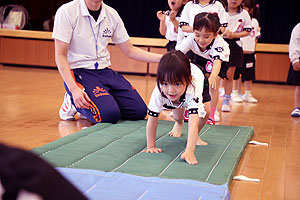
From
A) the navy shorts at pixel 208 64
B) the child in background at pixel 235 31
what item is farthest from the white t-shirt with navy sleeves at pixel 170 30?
the navy shorts at pixel 208 64

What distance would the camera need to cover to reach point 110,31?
11.0ft

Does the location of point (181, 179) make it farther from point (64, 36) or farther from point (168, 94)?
point (64, 36)

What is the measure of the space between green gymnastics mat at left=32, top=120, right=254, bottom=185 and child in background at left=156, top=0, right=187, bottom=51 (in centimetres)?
125

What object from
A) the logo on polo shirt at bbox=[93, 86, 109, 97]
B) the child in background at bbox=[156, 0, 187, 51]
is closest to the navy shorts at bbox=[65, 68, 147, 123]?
the logo on polo shirt at bbox=[93, 86, 109, 97]

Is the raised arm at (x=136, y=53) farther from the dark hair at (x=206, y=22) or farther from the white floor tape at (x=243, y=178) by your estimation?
the white floor tape at (x=243, y=178)

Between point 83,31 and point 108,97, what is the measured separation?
0.50 meters

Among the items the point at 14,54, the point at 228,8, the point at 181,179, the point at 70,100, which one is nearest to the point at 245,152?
the point at 181,179

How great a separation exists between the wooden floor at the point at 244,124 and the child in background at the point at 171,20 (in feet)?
2.42

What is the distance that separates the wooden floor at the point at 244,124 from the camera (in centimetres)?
215

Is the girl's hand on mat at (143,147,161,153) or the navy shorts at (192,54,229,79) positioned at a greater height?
the navy shorts at (192,54,229,79)

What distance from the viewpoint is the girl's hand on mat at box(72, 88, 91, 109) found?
2969mm

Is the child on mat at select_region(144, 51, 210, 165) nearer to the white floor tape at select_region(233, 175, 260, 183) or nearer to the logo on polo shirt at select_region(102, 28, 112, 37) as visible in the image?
the white floor tape at select_region(233, 175, 260, 183)

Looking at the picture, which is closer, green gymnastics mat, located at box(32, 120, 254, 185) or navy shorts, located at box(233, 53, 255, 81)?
green gymnastics mat, located at box(32, 120, 254, 185)

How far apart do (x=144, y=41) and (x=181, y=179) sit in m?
5.33
